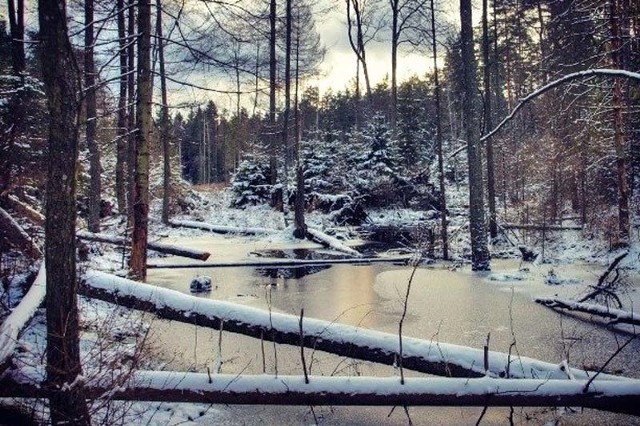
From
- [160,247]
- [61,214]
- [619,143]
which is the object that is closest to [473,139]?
[619,143]

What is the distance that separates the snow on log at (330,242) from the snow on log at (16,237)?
9516 mm

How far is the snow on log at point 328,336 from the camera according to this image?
408cm

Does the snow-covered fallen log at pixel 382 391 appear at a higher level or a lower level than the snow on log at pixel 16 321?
lower

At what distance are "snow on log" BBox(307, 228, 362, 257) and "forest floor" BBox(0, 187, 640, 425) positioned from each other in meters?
0.50

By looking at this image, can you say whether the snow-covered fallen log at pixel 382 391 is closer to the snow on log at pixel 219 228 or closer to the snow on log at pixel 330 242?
the snow on log at pixel 330 242

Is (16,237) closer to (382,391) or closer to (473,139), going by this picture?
(382,391)

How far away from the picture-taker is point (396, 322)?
6.99 meters

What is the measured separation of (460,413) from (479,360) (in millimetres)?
462

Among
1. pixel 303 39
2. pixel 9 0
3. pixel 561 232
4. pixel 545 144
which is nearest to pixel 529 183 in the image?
pixel 545 144

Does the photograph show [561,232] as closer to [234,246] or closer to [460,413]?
[234,246]

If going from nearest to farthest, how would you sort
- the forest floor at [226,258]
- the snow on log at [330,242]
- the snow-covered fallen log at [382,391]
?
the snow-covered fallen log at [382,391] < the forest floor at [226,258] < the snow on log at [330,242]

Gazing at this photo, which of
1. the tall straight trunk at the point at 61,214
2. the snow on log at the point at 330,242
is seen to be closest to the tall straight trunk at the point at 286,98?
the snow on log at the point at 330,242

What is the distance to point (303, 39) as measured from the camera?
85.8 feet

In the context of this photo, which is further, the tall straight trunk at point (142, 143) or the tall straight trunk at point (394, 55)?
the tall straight trunk at point (394, 55)
